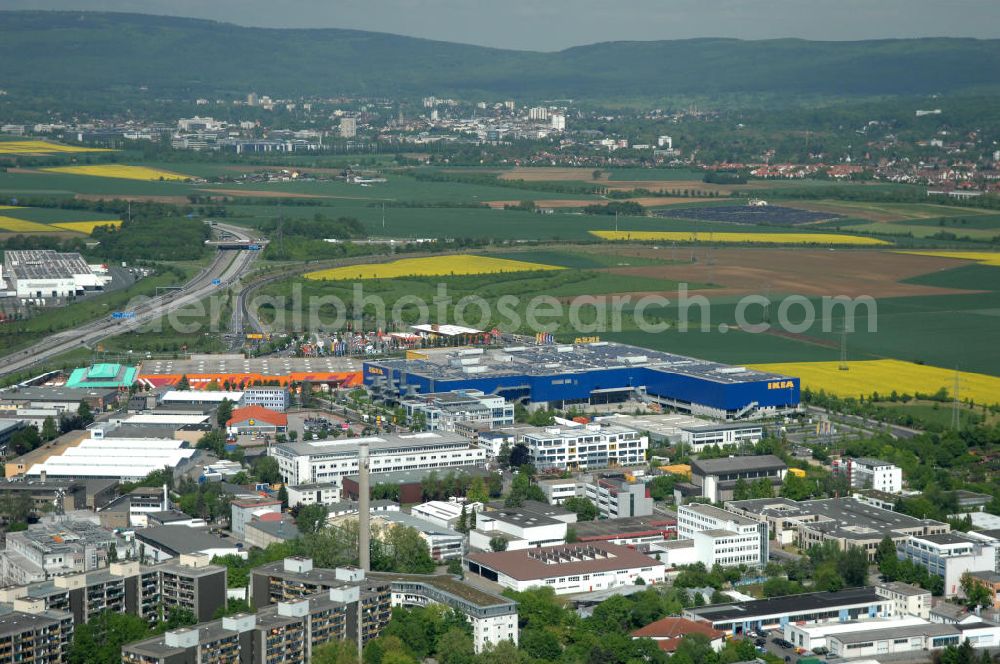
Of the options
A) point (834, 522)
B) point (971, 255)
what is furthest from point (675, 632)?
point (971, 255)

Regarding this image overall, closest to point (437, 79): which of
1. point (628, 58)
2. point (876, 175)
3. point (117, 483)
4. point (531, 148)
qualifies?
point (628, 58)

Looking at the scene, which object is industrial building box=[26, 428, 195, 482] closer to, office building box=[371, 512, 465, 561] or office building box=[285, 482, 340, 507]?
office building box=[285, 482, 340, 507]

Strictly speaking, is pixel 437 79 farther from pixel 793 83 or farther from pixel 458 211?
pixel 458 211

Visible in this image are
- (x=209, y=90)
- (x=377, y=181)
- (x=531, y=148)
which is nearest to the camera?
(x=377, y=181)

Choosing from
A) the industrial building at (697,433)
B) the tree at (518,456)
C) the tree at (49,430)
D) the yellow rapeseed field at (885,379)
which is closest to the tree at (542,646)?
the tree at (518,456)

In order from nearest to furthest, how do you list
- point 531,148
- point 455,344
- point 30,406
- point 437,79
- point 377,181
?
point 30,406 → point 455,344 → point 377,181 → point 531,148 → point 437,79

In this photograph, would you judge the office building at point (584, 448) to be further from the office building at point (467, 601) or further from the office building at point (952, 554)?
the office building at point (467, 601)
